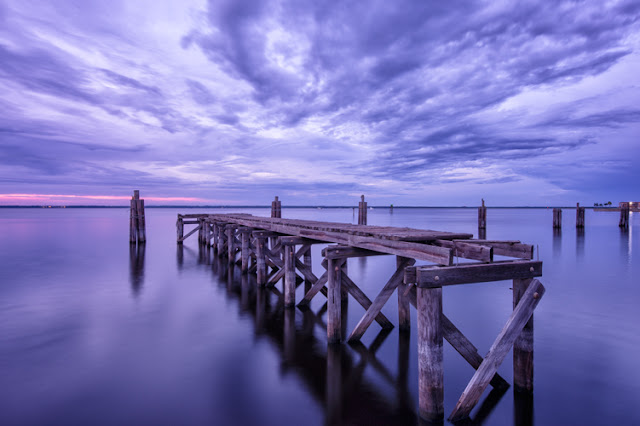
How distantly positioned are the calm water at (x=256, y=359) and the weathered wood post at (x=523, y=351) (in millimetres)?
293

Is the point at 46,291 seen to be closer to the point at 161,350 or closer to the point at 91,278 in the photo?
the point at 91,278

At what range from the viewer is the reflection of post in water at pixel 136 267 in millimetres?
15565

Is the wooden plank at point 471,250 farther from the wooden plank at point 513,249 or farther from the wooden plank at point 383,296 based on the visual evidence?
the wooden plank at point 383,296

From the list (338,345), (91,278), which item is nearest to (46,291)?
(91,278)

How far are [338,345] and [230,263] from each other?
485 inches

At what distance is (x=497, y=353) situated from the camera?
5078mm

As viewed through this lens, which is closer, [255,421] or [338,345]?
[255,421]

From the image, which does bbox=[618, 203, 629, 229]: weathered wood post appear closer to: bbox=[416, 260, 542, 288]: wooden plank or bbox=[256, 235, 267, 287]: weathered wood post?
bbox=[256, 235, 267, 287]: weathered wood post

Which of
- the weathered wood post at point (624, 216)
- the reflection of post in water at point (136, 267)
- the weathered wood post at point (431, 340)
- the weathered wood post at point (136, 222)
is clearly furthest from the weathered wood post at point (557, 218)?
the weathered wood post at point (431, 340)

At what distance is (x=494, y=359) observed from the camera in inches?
199

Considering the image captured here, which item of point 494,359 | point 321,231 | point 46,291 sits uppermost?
point 321,231

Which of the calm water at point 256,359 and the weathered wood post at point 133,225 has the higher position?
the weathered wood post at point 133,225

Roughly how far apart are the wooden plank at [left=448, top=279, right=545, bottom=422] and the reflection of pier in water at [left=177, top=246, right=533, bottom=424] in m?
0.41

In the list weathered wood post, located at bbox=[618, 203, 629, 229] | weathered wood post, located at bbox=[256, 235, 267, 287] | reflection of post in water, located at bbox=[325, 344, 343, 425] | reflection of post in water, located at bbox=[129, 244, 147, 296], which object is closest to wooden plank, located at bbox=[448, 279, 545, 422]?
reflection of post in water, located at bbox=[325, 344, 343, 425]
